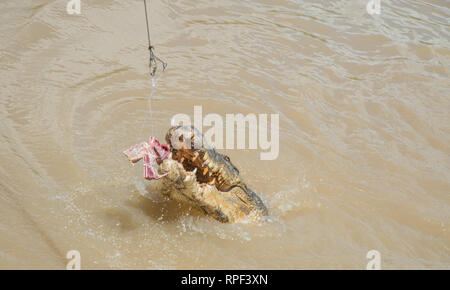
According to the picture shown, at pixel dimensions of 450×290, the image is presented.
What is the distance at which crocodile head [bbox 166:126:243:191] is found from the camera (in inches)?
81.2

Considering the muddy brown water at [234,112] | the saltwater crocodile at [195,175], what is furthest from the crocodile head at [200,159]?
the muddy brown water at [234,112]

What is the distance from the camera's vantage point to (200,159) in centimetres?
213

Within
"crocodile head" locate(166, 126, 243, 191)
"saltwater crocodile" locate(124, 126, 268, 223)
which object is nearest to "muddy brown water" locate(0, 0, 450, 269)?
"saltwater crocodile" locate(124, 126, 268, 223)

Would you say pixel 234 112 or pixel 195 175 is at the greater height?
pixel 195 175

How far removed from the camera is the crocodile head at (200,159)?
206cm

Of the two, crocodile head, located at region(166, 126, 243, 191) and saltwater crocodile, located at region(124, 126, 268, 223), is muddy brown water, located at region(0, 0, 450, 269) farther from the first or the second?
crocodile head, located at region(166, 126, 243, 191)

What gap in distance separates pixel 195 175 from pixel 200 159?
105 mm

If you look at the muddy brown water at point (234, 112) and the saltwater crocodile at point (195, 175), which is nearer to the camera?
the saltwater crocodile at point (195, 175)

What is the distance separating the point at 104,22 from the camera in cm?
454

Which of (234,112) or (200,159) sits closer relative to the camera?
(200,159)

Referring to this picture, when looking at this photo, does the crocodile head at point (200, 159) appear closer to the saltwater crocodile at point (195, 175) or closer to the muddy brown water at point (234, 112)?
the saltwater crocodile at point (195, 175)

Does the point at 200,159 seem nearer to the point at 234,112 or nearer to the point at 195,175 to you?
the point at 195,175

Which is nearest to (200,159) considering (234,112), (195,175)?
(195,175)

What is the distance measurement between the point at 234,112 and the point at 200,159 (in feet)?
5.09
